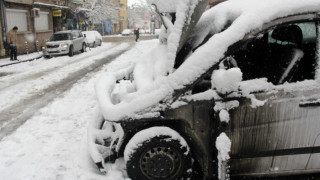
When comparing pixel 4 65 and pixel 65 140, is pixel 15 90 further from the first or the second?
pixel 4 65

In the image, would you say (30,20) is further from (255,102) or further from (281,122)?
(281,122)

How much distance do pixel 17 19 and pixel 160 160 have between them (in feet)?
71.0

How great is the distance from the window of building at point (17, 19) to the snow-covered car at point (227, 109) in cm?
1984

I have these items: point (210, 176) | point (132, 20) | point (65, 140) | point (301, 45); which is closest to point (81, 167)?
point (65, 140)

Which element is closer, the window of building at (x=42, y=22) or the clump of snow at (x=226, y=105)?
the clump of snow at (x=226, y=105)

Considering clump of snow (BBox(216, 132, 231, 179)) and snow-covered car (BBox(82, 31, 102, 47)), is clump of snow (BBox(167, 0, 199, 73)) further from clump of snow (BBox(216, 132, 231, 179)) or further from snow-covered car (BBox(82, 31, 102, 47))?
snow-covered car (BBox(82, 31, 102, 47))

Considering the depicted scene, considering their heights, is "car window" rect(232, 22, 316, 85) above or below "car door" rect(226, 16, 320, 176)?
above

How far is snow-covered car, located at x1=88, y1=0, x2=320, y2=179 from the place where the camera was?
2.82m

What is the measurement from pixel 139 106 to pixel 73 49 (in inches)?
669

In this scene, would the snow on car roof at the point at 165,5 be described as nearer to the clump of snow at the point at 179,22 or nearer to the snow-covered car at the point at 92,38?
the clump of snow at the point at 179,22

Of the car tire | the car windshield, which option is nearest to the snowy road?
the car tire

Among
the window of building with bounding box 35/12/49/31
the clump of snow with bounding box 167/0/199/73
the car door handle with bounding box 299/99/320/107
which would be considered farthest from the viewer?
the window of building with bounding box 35/12/49/31

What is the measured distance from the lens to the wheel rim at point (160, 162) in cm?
312

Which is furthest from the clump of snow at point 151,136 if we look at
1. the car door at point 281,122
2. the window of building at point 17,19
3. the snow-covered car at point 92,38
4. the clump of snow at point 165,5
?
the snow-covered car at point 92,38
